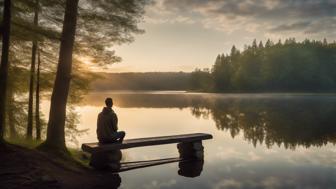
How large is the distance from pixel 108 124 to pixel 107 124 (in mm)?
39

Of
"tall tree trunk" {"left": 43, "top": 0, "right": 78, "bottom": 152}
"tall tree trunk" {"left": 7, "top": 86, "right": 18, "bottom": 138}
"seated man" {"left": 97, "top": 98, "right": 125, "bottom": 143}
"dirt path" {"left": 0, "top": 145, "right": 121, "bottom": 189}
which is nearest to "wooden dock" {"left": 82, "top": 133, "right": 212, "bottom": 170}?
"seated man" {"left": 97, "top": 98, "right": 125, "bottom": 143}

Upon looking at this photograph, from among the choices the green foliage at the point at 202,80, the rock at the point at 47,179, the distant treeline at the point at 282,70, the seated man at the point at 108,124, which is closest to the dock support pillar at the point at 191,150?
the seated man at the point at 108,124

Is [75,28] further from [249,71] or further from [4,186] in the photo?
[249,71]

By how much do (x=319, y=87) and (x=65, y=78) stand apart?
12979 centimetres

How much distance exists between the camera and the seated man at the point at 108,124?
49.6 ft

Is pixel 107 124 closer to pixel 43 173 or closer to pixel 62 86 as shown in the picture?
pixel 62 86

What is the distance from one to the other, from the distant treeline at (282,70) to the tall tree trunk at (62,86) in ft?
411

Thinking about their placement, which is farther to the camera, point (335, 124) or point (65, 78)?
point (335, 124)

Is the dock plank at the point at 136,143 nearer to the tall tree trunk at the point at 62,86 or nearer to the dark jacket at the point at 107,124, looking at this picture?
the dark jacket at the point at 107,124

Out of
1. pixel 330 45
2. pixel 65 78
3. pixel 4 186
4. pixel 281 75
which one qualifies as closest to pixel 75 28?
pixel 65 78

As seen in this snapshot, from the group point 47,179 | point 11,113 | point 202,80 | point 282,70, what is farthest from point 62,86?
point 202,80

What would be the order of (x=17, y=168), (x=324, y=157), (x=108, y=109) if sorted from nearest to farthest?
1. (x=17, y=168)
2. (x=108, y=109)
3. (x=324, y=157)

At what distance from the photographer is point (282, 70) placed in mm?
135000

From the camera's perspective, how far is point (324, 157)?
65.8 feet
